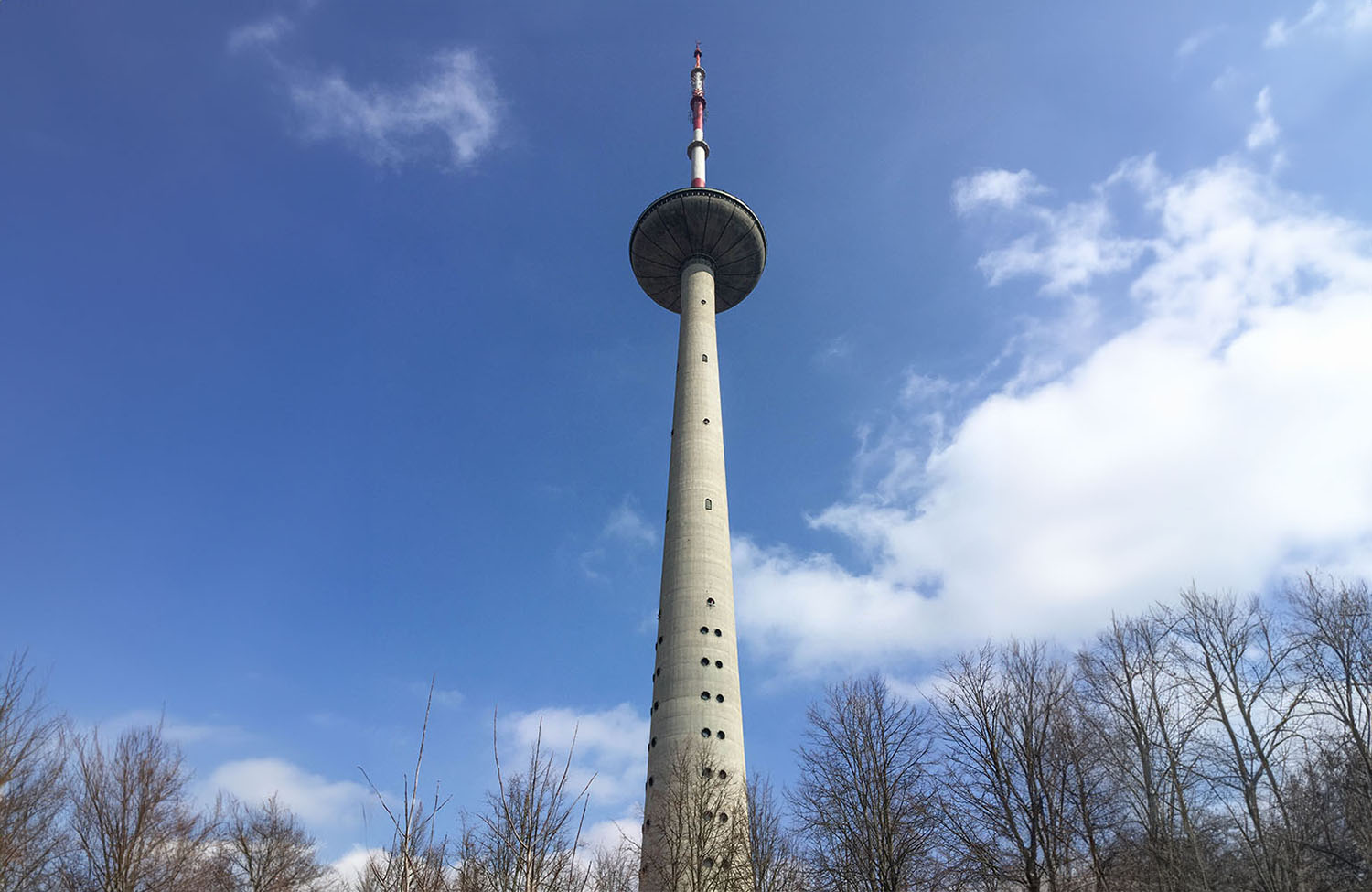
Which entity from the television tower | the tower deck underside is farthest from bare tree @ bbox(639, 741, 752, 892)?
the tower deck underside

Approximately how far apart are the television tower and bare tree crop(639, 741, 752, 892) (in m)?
0.14

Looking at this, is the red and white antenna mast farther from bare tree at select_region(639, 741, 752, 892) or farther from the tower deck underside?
bare tree at select_region(639, 741, 752, 892)

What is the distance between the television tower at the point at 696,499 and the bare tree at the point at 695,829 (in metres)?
0.14

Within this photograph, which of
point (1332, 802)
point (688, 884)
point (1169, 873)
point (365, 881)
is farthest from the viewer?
point (365, 881)

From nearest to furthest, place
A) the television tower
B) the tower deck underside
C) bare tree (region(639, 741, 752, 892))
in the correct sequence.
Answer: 1. bare tree (region(639, 741, 752, 892))
2. the television tower
3. the tower deck underside

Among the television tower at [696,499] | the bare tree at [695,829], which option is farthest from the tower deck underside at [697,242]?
the bare tree at [695,829]

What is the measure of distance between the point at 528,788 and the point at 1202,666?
26572 mm

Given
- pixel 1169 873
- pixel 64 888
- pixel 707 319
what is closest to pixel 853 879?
pixel 1169 873

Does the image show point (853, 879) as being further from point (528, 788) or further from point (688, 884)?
point (528, 788)

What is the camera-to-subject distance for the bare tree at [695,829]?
26.8m

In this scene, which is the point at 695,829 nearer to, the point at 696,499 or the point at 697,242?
the point at 696,499

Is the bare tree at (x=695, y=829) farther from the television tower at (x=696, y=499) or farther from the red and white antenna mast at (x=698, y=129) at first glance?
the red and white antenna mast at (x=698, y=129)

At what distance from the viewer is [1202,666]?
28.9m

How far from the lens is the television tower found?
1415 inches
